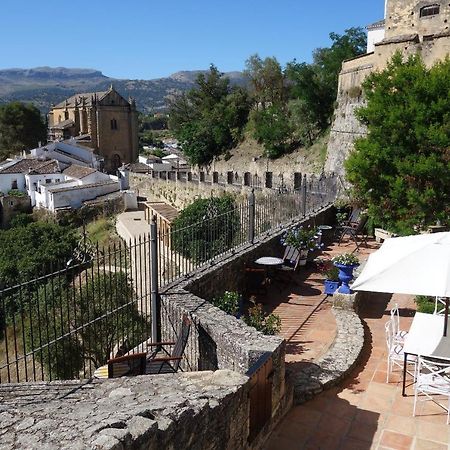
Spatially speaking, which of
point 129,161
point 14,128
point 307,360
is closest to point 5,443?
point 307,360

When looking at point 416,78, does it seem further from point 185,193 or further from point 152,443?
point 185,193

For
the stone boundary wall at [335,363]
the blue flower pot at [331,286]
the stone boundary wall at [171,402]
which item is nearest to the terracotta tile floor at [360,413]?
the stone boundary wall at [335,363]

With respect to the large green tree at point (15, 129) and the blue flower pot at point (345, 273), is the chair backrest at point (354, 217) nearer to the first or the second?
the blue flower pot at point (345, 273)

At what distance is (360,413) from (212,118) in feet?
140

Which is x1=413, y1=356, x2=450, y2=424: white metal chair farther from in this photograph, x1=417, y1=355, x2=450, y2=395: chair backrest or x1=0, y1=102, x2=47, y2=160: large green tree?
x1=0, y1=102, x2=47, y2=160: large green tree

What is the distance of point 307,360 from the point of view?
6.34 meters

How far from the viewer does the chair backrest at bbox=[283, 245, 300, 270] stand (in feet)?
32.1

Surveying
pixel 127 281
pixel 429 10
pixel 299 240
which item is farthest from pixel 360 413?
pixel 429 10

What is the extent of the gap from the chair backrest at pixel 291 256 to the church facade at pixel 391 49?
49.9ft

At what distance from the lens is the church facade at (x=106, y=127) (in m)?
63.6

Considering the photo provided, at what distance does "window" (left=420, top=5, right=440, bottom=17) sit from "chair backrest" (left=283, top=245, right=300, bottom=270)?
69.3ft

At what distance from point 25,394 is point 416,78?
11.2 m

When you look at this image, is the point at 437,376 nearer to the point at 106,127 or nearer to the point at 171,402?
the point at 171,402

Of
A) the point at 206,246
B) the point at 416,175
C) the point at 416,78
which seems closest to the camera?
the point at 206,246
